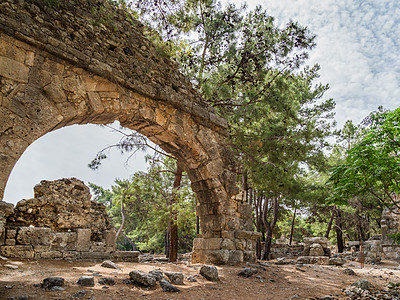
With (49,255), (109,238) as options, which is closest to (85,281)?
(49,255)

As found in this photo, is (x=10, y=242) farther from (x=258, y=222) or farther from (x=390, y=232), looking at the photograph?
(x=390, y=232)

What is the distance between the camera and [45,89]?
185 inches

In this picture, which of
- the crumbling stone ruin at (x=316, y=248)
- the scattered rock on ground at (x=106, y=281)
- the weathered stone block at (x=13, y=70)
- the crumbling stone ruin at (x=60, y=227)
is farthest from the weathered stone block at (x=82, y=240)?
the crumbling stone ruin at (x=316, y=248)

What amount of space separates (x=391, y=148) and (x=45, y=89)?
5.88 meters

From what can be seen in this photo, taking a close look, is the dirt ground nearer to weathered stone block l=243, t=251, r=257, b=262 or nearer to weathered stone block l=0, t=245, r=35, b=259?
weathered stone block l=0, t=245, r=35, b=259

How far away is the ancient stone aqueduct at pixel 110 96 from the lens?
444cm

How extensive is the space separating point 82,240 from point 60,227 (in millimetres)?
649

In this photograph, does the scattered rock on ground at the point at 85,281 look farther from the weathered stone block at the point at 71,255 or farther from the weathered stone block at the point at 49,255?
the weathered stone block at the point at 71,255

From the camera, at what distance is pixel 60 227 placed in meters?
7.88

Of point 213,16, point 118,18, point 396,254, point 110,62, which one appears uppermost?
point 213,16

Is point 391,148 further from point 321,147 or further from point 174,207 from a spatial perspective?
point 321,147

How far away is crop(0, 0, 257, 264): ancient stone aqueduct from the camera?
4.44m

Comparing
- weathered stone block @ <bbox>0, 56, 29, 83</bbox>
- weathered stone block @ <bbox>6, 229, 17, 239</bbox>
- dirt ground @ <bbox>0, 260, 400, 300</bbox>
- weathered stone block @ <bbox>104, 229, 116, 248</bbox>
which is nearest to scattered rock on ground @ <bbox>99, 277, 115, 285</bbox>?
dirt ground @ <bbox>0, 260, 400, 300</bbox>

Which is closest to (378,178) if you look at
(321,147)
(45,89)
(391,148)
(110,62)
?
(391,148)
